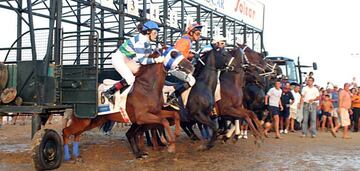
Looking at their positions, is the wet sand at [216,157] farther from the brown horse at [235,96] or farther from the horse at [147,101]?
the brown horse at [235,96]

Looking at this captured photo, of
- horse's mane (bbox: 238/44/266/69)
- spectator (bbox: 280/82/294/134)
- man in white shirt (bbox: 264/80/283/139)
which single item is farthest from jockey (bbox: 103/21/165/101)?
spectator (bbox: 280/82/294/134)

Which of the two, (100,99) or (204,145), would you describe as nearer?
(100,99)

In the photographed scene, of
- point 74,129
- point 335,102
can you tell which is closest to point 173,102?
point 74,129

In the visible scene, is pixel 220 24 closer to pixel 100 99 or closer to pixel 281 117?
pixel 281 117

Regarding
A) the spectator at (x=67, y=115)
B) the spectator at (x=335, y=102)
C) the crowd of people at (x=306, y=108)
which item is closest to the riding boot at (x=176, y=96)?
the spectator at (x=67, y=115)

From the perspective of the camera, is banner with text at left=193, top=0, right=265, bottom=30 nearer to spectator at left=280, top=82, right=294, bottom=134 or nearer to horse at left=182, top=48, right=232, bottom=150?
spectator at left=280, top=82, right=294, bottom=134

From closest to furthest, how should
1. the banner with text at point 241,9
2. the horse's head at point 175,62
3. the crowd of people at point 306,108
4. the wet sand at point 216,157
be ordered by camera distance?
the wet sand at point 216,157 → the horse's head at point 175,62 → the crowd of people at point 306,108 → the banner with text at point 241,9

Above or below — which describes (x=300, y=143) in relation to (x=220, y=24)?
below

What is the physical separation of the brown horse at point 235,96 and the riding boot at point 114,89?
9.46 ft

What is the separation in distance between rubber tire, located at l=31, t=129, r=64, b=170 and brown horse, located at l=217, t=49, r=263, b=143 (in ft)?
13.3

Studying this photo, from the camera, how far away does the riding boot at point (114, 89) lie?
8.24 meters

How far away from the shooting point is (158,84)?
8.31 m

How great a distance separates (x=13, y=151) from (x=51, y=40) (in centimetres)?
369

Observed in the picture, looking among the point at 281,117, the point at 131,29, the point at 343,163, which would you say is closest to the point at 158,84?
the point at 343,163
